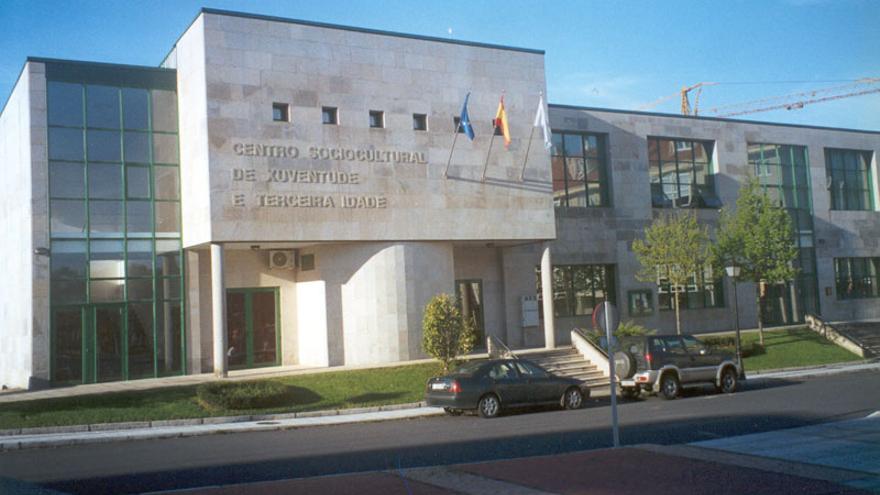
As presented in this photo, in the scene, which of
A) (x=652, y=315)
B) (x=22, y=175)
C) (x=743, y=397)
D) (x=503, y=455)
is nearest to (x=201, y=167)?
(x=22, y=175)

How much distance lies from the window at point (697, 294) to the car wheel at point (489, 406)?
63.5ft

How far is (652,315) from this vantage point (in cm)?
3688

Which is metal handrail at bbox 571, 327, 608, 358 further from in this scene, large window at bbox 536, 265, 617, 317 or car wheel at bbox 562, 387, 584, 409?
car wheel at bbox 562, 387, 584, 409

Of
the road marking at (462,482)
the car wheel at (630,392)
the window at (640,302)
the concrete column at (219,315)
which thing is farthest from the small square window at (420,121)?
the road marking at (462,482)

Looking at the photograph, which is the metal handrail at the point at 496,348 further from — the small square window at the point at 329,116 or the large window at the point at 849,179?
the large window at the point at 849,179

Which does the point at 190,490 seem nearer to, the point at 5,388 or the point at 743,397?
the point at 743,397

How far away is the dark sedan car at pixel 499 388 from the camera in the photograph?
762 inches

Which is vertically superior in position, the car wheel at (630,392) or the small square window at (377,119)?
the small square window at (377,119)

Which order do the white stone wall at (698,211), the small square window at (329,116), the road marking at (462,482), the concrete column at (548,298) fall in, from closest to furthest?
the road marking at (462,482)
the small square window at (329,116)
the concrete column at (548,298)
the white stone wall at (698,211)

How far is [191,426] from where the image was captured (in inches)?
746

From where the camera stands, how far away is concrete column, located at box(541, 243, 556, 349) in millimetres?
30406

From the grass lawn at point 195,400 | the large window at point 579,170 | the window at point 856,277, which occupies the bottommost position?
the grass lawn at point 195,400

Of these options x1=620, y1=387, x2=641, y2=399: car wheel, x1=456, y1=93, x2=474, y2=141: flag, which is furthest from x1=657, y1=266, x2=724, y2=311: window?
x1=620, y1=387, x2=641, y2=399: car wheel

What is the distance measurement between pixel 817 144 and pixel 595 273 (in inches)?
682
